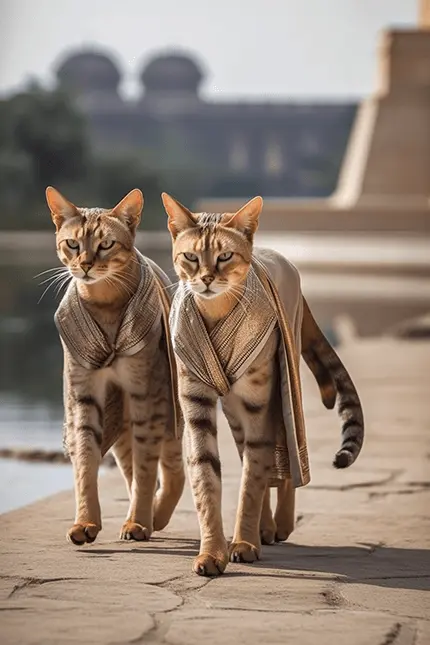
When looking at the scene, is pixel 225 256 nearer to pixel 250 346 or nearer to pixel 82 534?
pixel 250 346

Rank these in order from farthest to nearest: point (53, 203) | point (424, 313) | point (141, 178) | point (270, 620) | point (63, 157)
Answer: point (141, 178) → point (63, 157) → point (424, 313) → point (53, 203) → point (270, 620)

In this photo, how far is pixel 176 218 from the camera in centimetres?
368

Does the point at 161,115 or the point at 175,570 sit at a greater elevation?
the point at 161,115

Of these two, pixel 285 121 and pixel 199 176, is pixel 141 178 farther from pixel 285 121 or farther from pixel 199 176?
pixel 285 121

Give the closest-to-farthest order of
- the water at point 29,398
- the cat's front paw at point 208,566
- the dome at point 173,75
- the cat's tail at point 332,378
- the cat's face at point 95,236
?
the cat's front paw at point 208,566
the cat's face at point 95,236
the cat's tail at point 332,378
the water at point 29,398
the dome at point 173,75

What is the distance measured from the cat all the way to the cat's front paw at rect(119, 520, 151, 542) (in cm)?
35

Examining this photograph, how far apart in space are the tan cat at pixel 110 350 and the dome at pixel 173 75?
255 ft

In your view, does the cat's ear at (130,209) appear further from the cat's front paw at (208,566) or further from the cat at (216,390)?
the cat's front paw at (208,566)

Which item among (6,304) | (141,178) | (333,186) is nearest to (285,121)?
(333,186)

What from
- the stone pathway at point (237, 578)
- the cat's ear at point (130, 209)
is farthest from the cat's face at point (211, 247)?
the stone pathway at point (237, 578)

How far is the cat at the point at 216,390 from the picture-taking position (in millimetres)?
3605

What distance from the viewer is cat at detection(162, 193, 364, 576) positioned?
3605 millimetres

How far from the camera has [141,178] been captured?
4503 centimetres

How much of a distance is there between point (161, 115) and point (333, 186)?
9.76 metres
